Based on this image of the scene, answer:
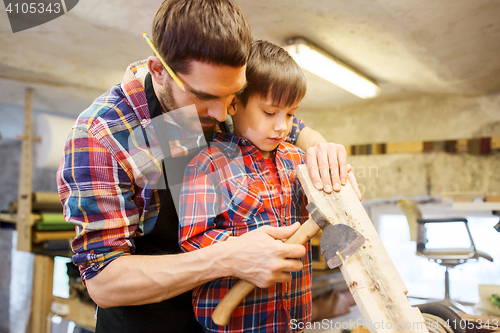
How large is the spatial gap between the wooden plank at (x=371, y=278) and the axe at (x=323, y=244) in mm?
22

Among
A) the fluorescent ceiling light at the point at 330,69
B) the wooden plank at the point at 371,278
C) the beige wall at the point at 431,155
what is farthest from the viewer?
the beige wall at the point at 431,155

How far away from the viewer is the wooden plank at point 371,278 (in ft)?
2.05

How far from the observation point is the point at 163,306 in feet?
→ 3.41

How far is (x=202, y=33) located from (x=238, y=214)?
1.55 feet

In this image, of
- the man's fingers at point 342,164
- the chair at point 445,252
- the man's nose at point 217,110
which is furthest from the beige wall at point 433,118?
the man's nose at point 217,110

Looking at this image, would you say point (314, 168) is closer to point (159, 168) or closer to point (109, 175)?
point (159, 168)

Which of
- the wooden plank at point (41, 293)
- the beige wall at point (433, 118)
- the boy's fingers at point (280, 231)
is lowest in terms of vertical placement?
the wooden plank at point (41, 293)

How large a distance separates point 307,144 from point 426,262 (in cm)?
164

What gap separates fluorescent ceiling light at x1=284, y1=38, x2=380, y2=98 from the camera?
207 centimetres

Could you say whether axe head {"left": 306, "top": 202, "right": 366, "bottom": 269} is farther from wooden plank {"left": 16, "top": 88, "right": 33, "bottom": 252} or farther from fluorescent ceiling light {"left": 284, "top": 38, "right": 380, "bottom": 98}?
wooden plank {"left": 16, "top": 88, "right": 33, "bottom": 252}

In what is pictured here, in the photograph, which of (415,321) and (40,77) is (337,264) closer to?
(415,321)

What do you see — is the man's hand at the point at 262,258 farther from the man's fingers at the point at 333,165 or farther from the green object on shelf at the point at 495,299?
the green object on shelf at the point at 495,299

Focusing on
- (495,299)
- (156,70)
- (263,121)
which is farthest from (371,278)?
(495,299)

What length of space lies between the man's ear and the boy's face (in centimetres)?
24
